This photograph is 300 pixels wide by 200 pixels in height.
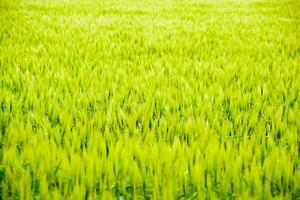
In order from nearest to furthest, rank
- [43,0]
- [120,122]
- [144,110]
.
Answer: [120,122] → [144,110] → [43,0]

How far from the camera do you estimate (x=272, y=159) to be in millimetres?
1217

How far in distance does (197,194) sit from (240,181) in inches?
6.4

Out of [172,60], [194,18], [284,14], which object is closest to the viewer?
[172,60]

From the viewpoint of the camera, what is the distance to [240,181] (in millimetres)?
1117

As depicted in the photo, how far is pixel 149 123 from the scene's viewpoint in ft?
5.52

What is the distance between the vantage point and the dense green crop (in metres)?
1.09

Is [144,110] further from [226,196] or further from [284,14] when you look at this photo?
[284,14]

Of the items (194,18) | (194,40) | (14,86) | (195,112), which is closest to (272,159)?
(195,112)

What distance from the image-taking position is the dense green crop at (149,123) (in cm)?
109

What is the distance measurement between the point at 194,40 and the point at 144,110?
287 cm

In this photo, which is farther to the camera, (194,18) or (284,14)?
(284,14)

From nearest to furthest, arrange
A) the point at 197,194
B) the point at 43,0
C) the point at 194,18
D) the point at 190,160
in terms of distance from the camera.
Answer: the point at 197,194 → the point at 190,160 → the point at 194,18 → the point at 43,0

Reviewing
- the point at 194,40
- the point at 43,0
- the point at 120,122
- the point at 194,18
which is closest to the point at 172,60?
the point at 194,40

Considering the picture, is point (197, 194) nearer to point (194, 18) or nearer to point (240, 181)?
point (240, 181)
